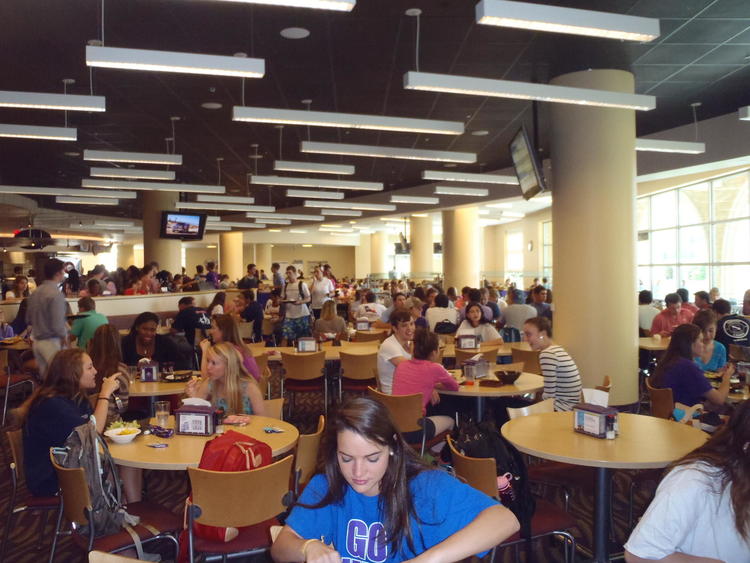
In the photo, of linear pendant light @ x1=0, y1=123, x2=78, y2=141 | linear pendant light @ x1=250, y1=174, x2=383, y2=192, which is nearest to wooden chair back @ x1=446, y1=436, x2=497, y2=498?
linear pendant light @ x1=0, y1=123, x2=78, y2=141

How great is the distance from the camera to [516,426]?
3365 millimetres

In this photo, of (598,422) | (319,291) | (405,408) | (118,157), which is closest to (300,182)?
(319,291)

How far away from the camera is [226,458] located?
246 centimetres

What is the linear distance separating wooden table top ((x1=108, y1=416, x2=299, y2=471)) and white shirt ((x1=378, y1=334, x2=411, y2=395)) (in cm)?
172

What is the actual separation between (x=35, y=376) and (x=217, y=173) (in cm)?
727

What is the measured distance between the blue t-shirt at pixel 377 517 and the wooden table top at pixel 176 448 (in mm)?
1143

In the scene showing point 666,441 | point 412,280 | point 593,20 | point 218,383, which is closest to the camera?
point 666,441

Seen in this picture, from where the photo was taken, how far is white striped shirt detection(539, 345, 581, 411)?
4121 millimetres

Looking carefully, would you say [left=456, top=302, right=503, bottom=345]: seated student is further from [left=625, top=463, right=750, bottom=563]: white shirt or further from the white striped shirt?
[left=625, top=463, right=750, bottom=563]: white shirt

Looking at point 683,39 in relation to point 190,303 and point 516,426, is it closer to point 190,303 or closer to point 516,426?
point 516,426

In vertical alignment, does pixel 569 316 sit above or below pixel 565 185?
below

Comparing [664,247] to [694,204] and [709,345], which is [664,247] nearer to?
[694,204]

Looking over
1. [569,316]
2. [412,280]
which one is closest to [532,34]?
[569,316]

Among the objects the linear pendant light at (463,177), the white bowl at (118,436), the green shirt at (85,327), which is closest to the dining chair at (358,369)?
the green shirt at (85,327)
